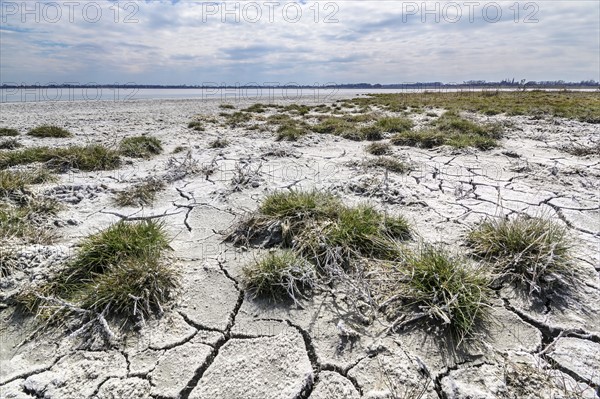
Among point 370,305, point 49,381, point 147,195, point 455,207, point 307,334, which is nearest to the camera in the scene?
point 49,381

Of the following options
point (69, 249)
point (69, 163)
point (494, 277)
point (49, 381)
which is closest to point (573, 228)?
point (494, 277)

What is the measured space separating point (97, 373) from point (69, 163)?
4.16 metres

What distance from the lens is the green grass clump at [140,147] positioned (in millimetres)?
5422

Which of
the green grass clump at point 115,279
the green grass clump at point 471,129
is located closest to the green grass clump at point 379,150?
the green grass clump at point 471,129

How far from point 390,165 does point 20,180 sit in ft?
15.1

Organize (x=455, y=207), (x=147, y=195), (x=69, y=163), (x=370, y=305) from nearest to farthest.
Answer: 1. (x=370, y=305)
2. (x=455, y=207)
3. (x=147, y=195)
4. (x=69, y=163)

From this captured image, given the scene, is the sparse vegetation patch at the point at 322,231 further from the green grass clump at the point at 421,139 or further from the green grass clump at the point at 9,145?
the green grass clump at the point at 9,145

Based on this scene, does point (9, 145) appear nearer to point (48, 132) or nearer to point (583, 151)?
point (48, 132)

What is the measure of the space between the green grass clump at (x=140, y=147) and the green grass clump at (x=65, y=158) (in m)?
0.51

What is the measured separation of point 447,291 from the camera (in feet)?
6.11

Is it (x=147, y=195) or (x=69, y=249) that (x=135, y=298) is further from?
(x=147, y=195)

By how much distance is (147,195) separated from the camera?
3.66 meters

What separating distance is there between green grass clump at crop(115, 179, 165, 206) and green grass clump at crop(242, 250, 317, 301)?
1.96 m

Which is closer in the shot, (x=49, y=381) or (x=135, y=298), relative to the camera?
(x=49, y=381)
